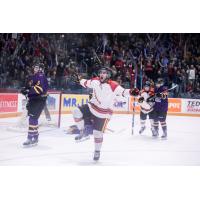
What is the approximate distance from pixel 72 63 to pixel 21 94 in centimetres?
59

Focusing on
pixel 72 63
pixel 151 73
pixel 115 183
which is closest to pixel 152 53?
pixel 151 73

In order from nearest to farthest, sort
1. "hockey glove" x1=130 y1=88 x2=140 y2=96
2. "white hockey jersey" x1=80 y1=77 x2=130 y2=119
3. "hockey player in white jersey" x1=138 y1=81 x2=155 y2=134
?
"hockey glove" x1=130 y1=88 x2=140 y2=96, "white hockey jersey" x1=80 y1=77 x2=130 y2=119, "hockey player in white jersey" x1=138 y1=81 x2=155 y2=134

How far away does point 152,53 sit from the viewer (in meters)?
3.73

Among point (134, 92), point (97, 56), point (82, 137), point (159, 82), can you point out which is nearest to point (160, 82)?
point (159, 82)

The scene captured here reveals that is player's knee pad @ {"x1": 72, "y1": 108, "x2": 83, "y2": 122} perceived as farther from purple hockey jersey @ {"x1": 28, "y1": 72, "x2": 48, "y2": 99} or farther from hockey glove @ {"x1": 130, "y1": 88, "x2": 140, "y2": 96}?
hockey glove @ {"x1": 130, "y1": 88, "x2": 140, "y2": 96}

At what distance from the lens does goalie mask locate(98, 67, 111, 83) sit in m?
3.61

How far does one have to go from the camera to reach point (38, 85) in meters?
3.68

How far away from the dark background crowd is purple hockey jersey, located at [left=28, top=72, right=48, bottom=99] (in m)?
0.05

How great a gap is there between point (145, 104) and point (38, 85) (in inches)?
42.0

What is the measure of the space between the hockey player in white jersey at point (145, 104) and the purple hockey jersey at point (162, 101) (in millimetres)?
50

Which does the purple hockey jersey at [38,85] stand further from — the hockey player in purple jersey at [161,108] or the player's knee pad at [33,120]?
the hockey player in purple jersey at [161,108]

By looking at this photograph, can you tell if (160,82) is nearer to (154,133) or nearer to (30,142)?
(154,133)

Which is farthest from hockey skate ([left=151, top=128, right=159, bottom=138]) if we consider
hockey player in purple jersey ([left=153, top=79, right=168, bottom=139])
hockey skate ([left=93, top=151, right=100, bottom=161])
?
hockey skate ([left=93, top=151, right=100, bottom=161])
